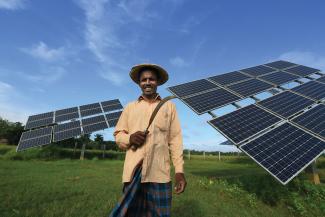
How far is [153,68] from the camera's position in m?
3.17

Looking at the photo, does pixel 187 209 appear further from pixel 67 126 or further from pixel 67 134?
pixel 67 126

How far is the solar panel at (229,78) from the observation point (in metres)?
12.4

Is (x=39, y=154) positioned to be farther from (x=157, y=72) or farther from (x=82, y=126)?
(x=157, y=72)

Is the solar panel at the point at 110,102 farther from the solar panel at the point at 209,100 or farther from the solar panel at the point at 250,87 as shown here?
the solar panel at the point at 209,100

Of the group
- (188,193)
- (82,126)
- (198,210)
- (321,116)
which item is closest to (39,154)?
(82,126)

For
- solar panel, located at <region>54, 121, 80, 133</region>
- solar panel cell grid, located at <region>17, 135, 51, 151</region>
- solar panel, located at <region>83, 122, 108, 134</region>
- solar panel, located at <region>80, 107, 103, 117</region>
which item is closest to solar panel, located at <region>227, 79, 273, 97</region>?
solar panel, located at <region>83, 122, 108, 134</region>

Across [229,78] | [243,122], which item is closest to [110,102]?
[229,78]

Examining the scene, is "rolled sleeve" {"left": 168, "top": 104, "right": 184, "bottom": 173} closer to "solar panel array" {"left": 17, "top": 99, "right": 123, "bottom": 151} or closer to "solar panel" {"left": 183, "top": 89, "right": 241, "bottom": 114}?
"solar panel" {"left": 183, "top": 89, "right": 241, "bottom": 114}

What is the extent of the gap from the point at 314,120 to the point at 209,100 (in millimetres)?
3375

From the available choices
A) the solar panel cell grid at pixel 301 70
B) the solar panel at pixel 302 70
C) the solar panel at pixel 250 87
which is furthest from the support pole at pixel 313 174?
the solar panel cell grid at pixel 301 70

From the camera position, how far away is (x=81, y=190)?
6.74 meters

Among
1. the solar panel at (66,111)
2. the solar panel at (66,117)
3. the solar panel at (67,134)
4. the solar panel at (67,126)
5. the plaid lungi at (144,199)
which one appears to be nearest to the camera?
the plaid lungi at (144,199)

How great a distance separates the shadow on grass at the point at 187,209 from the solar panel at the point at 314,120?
4.27 m

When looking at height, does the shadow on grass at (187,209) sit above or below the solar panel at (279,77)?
below
